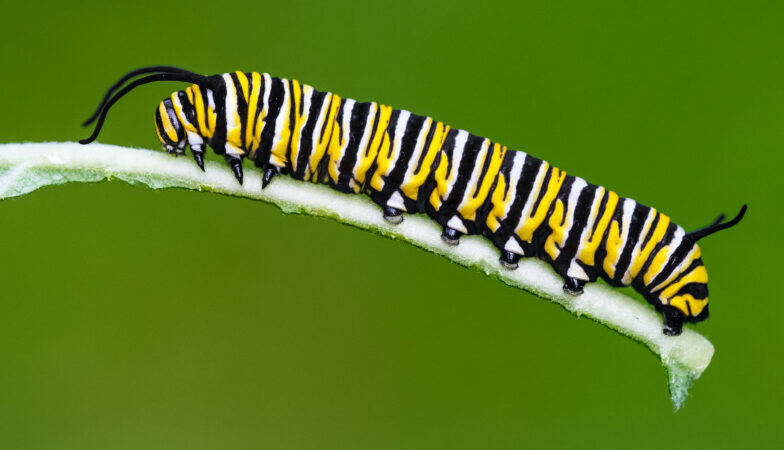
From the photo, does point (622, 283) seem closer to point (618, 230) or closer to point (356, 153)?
point (618, 230)

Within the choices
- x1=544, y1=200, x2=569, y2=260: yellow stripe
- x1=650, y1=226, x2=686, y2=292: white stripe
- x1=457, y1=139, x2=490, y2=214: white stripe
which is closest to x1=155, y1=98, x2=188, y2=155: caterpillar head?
x1=457, y1=139, x2=490, y2=214: white stripe

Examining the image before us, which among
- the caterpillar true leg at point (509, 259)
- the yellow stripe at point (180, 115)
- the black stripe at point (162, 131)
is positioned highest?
the yellow stripe at point (180, 115)

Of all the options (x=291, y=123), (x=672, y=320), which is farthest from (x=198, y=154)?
(x=672, y=320)

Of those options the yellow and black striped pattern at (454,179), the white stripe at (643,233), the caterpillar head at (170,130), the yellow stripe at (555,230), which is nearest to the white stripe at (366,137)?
the yellow and black striped pattern at (454,179)

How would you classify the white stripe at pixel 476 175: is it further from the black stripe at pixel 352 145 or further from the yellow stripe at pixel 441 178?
the black stripe at pixel 352 145

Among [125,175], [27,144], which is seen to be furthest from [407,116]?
[27,144]

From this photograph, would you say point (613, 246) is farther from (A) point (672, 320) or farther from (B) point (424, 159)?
(B) point (424, 159)
